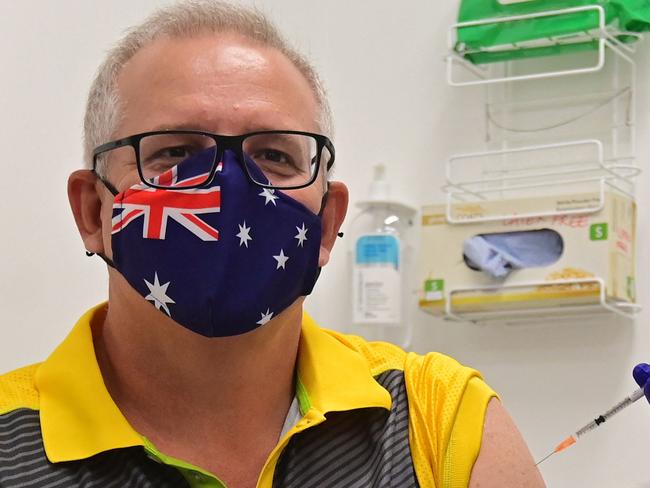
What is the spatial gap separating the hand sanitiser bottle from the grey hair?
0.71 metres

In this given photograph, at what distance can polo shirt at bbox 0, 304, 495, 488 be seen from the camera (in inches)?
48.6

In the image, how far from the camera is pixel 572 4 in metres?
1.95

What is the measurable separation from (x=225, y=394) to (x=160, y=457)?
0.39 feet

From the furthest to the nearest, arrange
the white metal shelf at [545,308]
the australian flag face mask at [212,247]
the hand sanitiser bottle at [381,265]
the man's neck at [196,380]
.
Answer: the hand sanitiser bottle at [381,265]
the white metal shelf at [545,308]
the man's neck at [196,380]
the australian flag face mask at [212,247]

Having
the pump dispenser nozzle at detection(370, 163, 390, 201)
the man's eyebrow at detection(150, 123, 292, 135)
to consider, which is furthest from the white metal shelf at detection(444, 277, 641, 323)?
the man's eyebrow at detection(150, 123, 292, 135)

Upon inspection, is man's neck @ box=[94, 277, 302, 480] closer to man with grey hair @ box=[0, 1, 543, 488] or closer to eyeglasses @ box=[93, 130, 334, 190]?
man with grey hair @ box=[0, 1, 543, 488]

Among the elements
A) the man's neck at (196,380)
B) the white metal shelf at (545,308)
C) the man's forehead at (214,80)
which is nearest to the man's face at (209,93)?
the man's forehead at (214,80)

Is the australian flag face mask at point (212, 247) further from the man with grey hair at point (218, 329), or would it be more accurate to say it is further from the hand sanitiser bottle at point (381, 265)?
the hand sanitiser bottle at point (381, 265)

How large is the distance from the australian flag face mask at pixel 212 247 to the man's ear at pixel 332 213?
13 cm

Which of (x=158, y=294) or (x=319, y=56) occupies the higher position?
(x=319, y=56)

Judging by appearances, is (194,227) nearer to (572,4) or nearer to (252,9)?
(252,9)

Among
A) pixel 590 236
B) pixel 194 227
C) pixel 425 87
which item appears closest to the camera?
pixel 194 227

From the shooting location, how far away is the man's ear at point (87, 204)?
1.34 m

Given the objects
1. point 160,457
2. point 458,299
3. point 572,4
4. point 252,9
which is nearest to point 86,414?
point 160,457
